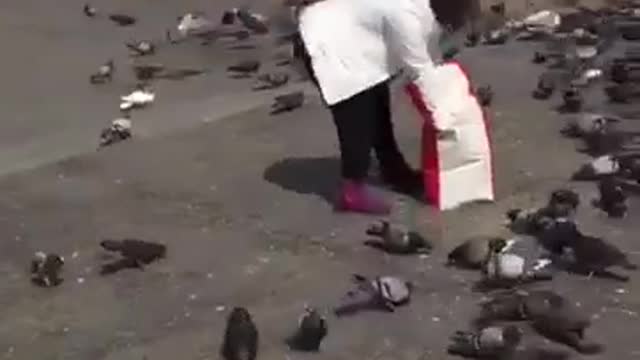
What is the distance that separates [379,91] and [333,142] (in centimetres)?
117

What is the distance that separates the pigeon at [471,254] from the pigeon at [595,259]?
0.32m

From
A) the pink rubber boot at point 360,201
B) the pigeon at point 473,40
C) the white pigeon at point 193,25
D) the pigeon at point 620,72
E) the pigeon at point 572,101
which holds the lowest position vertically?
the white pigeon at point 193,25

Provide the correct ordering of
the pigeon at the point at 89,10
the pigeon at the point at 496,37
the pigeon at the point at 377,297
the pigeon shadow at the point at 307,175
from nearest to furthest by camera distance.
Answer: the pigeon at the point at 377,297, the pigeon shadow at the point at 307,175, the pigeon at the point at 496,37, the pigeon at the point at 89,10

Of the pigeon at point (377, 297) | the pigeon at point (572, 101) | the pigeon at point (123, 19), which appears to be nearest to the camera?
the pigeon at point (377, 297)

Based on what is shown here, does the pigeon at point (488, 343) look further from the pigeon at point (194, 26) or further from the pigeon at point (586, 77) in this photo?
the pigeon at point (194, 26)

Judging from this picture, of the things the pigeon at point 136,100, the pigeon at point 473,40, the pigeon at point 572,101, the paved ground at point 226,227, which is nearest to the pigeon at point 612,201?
the paved ground at point 226,227

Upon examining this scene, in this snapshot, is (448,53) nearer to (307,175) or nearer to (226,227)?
(307,175)

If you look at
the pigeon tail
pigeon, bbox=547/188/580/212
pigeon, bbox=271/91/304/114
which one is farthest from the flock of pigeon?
pigeon, bbox=547/188/580/212

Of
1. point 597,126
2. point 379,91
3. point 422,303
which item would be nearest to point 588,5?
A: point 597,126

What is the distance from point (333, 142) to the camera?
7500 millimetres

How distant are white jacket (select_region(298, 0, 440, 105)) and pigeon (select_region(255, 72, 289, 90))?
3131 mm

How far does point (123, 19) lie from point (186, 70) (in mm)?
1986

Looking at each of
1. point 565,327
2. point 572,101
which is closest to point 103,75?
point 572,101

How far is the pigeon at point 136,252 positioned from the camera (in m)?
5.74
